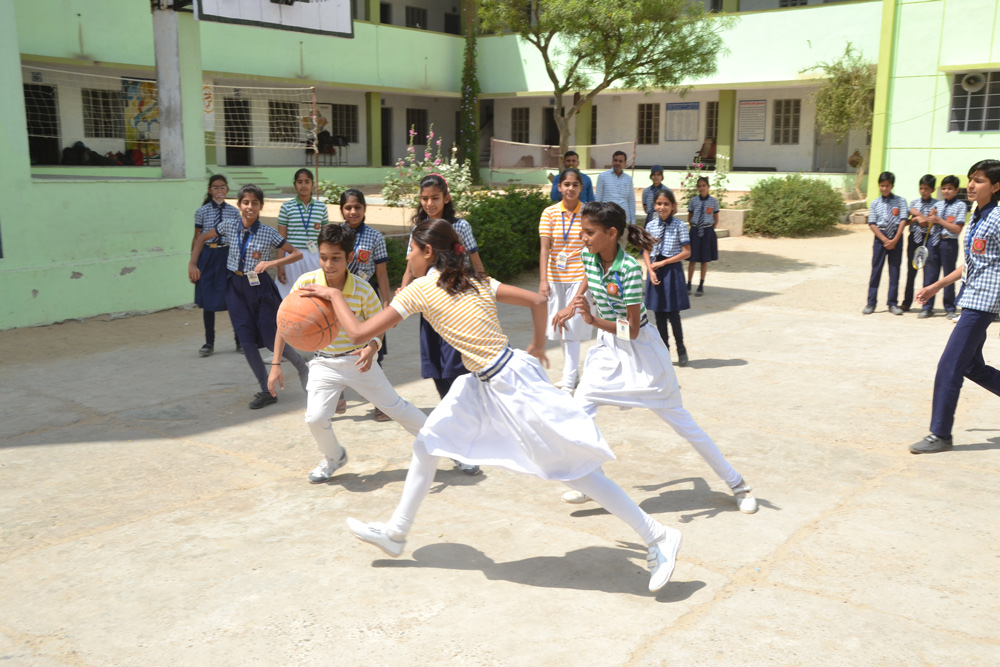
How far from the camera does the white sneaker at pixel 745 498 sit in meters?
4.53

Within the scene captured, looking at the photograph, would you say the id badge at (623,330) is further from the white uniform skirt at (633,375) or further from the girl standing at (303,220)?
the girl standing at (303,220)

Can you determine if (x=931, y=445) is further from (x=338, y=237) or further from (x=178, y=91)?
(x=178, y=91)

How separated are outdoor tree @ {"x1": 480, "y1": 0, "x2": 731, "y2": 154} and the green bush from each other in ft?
11.6

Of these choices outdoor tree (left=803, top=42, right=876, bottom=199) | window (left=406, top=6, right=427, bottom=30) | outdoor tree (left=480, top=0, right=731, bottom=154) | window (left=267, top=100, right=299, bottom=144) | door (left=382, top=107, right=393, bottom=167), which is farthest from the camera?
window (left=406, top=6, right=427, bottom=30)

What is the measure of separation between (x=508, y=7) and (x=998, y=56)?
1114 centimetres

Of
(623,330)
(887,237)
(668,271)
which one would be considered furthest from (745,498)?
(887,237)

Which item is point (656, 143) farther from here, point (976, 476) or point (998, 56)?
point (976, 476)

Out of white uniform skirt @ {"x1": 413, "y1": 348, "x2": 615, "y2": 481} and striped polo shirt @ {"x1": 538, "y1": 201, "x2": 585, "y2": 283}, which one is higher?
striped polo shirt @ {"x1": 538, "y1": 201, "x2": 585, "y2": 283}

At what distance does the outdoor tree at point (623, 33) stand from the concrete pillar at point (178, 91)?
5805mm

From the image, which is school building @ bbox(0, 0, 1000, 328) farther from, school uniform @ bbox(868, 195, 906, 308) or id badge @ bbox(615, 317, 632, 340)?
school uniform @ bbox(868, 195, 906, 308)

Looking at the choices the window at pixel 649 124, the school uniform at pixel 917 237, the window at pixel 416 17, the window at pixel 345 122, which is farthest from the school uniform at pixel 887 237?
the window at pixel 416 17

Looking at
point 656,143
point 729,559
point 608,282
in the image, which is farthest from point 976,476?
point 656,143

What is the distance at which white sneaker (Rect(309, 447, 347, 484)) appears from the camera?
508cm

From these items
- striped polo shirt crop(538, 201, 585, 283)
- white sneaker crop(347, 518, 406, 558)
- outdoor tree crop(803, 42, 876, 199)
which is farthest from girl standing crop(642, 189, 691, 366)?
outdoor tree crop(803, 42, 876, 199)
